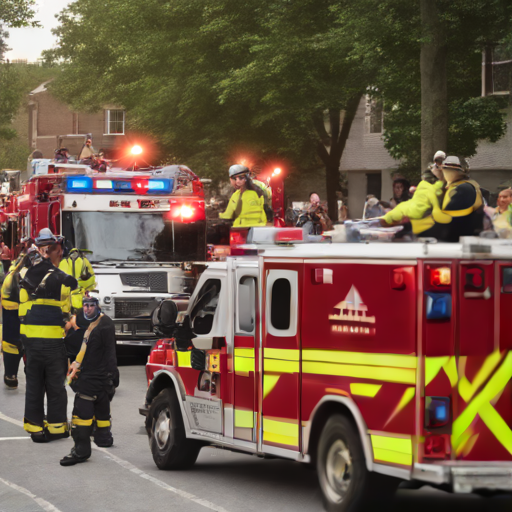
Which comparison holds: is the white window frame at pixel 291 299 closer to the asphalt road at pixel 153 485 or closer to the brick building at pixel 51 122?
the asphalt road at pixel 153 485

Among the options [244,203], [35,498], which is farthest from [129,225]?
[35,498]

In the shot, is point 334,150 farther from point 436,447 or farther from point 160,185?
point 436,447

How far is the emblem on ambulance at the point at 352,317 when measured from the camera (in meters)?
7.45

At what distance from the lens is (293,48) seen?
28.0 metres

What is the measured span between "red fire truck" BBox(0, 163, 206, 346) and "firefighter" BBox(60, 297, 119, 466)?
6010 mm

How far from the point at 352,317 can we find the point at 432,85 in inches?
554

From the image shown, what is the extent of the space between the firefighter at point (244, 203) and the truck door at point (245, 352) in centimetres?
394

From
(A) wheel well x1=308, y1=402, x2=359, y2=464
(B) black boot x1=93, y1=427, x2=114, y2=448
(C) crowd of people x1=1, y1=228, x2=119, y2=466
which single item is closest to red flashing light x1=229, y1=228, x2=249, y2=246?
(C) crowd of people x1=1, y1=228, x2=119, y2=466

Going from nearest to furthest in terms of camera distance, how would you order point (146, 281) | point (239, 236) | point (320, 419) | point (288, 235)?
point (320, 419) < point (288, 235) < point (239, 236) < point (146, 281)

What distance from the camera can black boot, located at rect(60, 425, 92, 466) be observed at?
10.1m

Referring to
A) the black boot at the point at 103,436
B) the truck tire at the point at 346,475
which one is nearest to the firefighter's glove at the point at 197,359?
the truck tire at the point at 346,475

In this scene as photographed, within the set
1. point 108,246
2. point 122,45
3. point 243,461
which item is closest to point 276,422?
point 243,461

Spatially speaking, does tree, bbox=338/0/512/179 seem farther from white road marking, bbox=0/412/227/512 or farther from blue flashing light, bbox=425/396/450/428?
blue flashing light, bbox=425/396/450/428

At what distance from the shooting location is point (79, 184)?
17688mm
